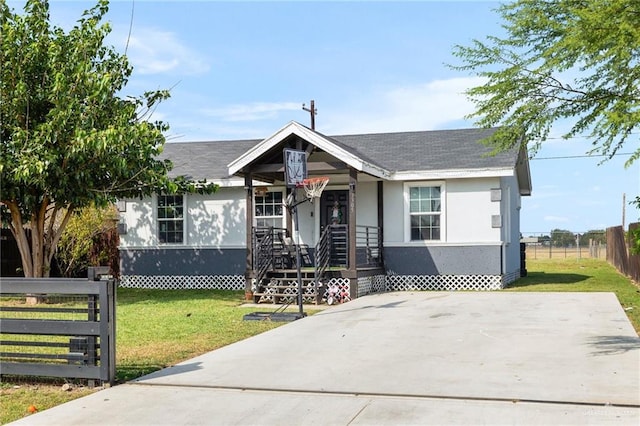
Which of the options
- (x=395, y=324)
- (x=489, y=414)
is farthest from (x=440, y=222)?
(x=489, y=414)

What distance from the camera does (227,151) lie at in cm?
2208

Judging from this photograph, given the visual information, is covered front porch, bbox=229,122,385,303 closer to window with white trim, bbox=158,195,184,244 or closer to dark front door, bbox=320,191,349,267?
dark front door, bbox=320,191,349,267

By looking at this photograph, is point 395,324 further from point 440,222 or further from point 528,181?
point 528,181

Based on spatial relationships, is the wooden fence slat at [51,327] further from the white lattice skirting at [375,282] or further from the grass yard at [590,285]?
the grass yard at [590,285]

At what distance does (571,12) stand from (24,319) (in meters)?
6.55

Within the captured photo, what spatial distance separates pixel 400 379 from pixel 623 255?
63.3ft

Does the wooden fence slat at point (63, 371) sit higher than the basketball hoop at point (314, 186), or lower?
lower

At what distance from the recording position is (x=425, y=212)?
18.6m

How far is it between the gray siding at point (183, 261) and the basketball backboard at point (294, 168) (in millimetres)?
6555

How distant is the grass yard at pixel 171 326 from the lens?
22.4ft

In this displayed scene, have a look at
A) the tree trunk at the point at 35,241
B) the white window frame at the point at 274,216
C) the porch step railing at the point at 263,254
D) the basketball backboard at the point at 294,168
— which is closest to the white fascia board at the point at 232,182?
the white window frame at the point at 274,216

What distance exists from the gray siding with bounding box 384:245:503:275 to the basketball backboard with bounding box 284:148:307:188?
577 centimetres

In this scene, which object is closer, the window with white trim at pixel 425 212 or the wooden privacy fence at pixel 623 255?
the window with white trim at pixel 425 212

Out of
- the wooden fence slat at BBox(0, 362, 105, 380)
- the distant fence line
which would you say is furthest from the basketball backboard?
the distant fence line
